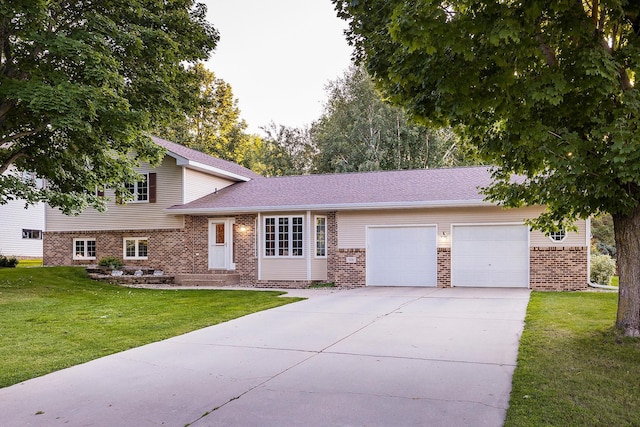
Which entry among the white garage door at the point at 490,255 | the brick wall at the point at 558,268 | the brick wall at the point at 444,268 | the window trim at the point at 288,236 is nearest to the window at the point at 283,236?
the window trim at the point at 288,236

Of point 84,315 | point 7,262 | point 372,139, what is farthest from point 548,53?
point 372,139

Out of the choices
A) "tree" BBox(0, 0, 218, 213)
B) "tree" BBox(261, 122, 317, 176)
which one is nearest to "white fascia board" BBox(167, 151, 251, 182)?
"tree" BBox(0, 0, 218, 213)

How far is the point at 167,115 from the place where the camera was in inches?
533

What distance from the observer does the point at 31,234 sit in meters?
27.6

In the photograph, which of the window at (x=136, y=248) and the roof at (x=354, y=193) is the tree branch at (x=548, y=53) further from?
the window at (x=136, y=248)

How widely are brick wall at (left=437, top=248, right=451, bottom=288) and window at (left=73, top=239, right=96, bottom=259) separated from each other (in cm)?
1331

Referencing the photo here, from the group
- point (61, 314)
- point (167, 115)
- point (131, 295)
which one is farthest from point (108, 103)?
point (131, 295)

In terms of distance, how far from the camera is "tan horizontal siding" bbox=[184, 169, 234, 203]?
18719mm

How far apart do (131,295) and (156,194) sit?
578 centimetres

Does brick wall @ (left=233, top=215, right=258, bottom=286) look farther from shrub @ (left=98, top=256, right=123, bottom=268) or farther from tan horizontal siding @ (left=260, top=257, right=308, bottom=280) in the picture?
shrub @ (left=98, top=256, right=123, bottom=268)

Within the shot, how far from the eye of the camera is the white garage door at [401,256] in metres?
15.6

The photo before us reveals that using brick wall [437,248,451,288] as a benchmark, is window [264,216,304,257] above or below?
above

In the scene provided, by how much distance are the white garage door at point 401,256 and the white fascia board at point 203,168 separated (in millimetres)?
6916

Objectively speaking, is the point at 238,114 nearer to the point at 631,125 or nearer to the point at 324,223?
the point at 324,223
